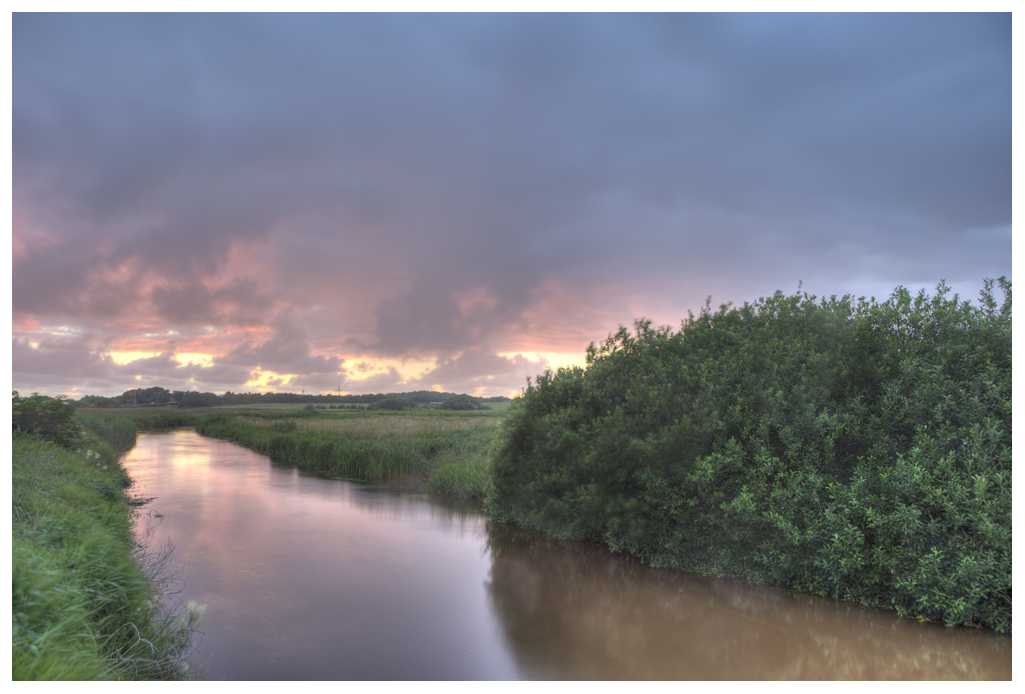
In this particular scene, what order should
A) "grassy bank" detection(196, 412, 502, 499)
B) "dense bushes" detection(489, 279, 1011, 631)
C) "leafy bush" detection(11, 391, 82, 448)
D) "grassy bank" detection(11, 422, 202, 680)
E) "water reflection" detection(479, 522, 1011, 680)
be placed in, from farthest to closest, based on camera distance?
"grassy bank" detection(196, 412, 502, 499) < "leafy bush" detection(11, 391, 82, 448) < "dense bushes" detection(489, 279, 1011, 631) < "water reflection" detection(479, 522, 1011, 680) < "grassy bank" detection(11, 422, 202, 680)

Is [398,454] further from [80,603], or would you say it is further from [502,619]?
[80,603]

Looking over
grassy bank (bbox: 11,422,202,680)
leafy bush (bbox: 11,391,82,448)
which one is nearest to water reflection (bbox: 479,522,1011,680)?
grassy bank (bbox: 11,422,202,680)

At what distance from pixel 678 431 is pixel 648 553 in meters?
1.96

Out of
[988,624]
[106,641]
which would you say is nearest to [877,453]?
[988,624]

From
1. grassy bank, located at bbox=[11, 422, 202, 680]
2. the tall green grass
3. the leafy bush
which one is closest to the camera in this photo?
grassy bank, located at bbox=[11, 422, 202, 680]

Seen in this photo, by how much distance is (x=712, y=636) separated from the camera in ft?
19.1

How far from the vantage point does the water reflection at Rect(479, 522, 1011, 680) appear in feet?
16.8

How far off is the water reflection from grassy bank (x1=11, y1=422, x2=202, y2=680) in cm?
341

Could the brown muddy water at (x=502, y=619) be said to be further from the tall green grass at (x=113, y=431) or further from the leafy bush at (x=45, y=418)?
the tall green grass at (x=113, y=431)

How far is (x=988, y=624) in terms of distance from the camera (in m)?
5.39

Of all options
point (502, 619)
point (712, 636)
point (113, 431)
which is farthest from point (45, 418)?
point (113, 431)

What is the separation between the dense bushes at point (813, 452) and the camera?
5.54 metres

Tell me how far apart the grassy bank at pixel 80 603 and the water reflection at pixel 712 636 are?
3411mm

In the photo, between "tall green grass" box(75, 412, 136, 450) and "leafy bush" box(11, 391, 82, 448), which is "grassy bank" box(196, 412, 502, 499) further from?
"tall green grass" box(75, 412, 136, 450)
